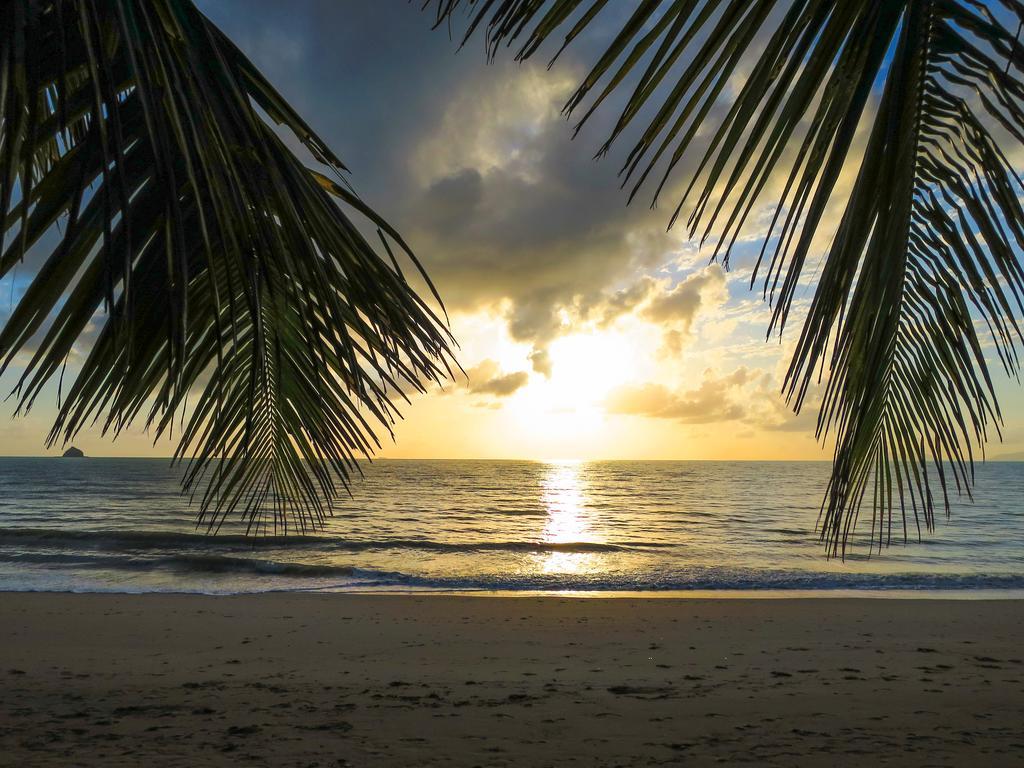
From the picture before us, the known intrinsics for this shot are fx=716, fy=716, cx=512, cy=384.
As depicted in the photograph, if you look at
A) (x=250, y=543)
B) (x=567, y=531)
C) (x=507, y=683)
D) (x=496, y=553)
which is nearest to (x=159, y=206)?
(x=507, y=683)

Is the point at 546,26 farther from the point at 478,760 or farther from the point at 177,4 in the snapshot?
the point at 478,760

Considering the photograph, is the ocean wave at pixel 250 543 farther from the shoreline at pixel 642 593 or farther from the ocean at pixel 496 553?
the shoreline at pixel 642 593

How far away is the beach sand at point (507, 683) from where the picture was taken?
16.5 ft

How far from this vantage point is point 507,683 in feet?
22.7

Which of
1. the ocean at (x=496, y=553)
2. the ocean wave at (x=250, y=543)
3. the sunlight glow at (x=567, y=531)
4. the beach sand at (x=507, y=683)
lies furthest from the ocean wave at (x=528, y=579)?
the beach sand at (x=507, y=683)

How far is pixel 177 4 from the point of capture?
3.23 feet

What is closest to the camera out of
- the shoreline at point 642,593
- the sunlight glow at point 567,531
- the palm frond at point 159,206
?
the palm frond at point 159,206

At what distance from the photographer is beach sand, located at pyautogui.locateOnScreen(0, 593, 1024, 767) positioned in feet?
16.5

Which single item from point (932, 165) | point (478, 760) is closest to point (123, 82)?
point (932, 165)

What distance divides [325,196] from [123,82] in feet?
1.13

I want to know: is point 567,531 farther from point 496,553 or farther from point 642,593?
point 642,593

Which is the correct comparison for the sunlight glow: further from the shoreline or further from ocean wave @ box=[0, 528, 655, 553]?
the shoreline

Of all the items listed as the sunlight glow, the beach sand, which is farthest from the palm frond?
the sunlight glow

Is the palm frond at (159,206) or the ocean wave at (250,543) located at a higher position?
the palm frond at (159,206)
